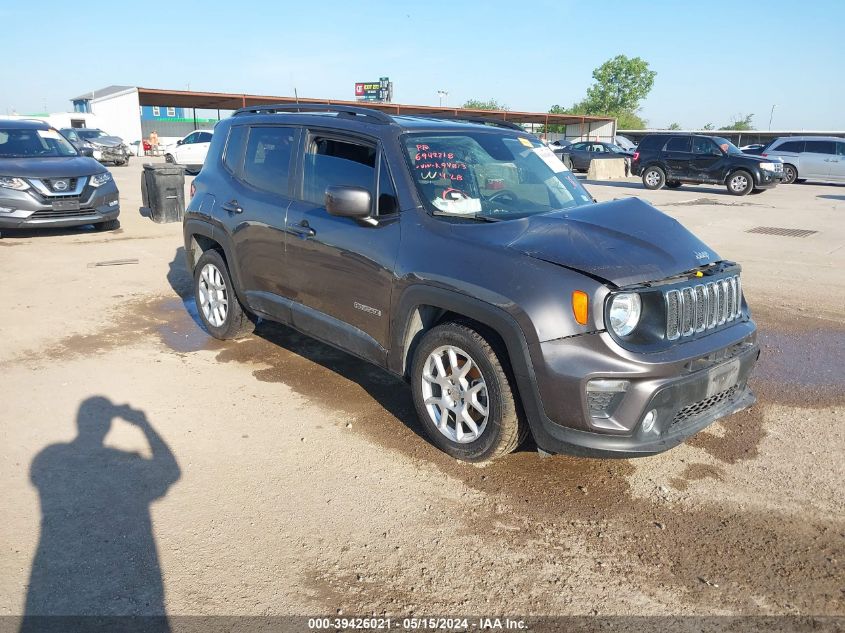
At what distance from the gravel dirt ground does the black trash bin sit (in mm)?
7484

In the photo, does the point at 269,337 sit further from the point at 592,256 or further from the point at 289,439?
the point at 592,256

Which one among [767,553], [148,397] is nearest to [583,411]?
[767,553]

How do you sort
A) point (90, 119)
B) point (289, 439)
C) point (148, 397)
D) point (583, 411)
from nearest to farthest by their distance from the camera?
point (583, 411) → point (289, 439) → point (148, 397) → point (90, 119)

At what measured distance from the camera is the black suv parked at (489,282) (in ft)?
10.7

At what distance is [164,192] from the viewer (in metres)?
12.8

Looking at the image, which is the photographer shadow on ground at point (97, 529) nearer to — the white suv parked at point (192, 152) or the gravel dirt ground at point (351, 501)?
the gravel dirt ground at point (351, 501)

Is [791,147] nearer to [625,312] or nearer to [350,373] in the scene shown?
[350,373]

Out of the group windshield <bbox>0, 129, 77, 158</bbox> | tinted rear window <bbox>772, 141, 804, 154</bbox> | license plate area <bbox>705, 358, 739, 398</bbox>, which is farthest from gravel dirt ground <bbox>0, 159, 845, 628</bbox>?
tinted rear window <bbox>772, 141, 804, 154</bbox>

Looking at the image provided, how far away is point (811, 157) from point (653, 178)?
24.0 feet

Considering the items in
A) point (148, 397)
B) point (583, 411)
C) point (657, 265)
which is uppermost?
point (657, 265)

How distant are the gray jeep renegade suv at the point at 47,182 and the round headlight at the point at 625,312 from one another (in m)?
9.96

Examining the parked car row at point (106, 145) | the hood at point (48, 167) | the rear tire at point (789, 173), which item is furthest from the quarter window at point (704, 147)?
the parked car row at point (106, 145)

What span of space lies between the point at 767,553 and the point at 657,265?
1.43 meters

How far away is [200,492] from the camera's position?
3570mm
